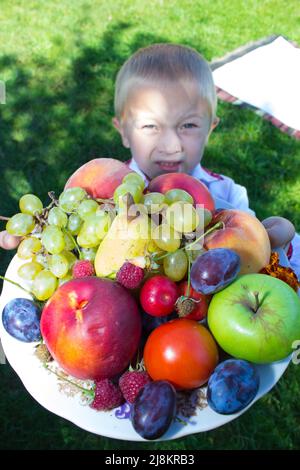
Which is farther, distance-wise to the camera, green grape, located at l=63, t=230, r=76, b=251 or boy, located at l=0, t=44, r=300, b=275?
boy, located at l=0, t=44, r=300, b=275

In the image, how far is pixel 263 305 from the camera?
105 cm

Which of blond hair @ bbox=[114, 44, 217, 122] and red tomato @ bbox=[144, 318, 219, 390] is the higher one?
blond hair @ bbox=[114, 44, 217, 122]

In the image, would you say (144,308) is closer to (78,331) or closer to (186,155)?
(78,331)

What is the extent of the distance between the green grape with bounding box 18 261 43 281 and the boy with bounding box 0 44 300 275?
795 mm

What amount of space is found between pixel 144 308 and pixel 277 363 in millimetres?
325

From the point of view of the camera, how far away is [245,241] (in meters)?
1.17

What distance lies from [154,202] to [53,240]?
259 millimetres

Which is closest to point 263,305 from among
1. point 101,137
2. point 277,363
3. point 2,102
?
point 277,363

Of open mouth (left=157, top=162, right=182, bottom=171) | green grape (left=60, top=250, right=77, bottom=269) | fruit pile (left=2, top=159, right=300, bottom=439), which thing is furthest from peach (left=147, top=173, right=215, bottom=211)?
open mouth (left=157, top=162, right=182, bottom=171)

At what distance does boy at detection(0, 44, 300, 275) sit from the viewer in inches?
68.7

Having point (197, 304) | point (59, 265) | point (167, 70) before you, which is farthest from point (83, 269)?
point (167, 70)

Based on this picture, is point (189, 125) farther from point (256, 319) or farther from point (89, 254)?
point (256, 319)

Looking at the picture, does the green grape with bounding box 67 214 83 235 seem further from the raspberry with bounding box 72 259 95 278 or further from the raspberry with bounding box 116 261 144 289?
the raspberry with bounding box 116 261 144 289
